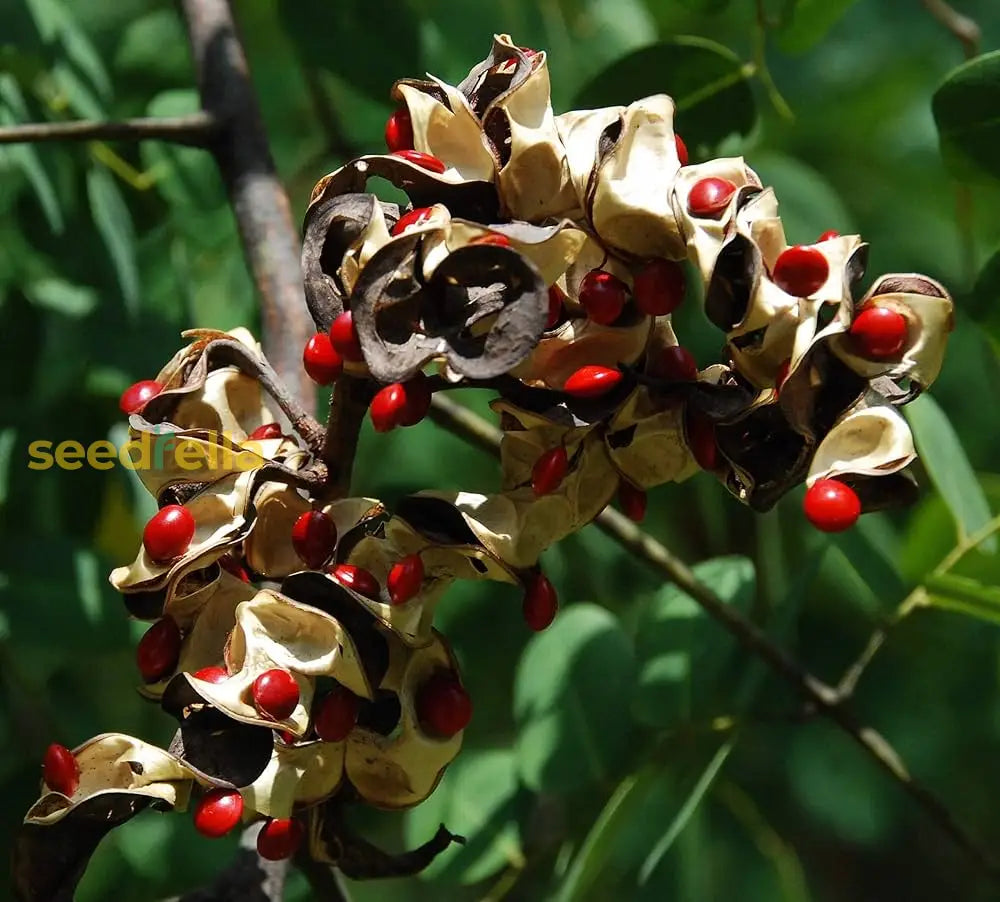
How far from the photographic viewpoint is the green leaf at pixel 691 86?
1004 millimetres

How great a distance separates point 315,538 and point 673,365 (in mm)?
190

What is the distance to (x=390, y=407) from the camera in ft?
1.99

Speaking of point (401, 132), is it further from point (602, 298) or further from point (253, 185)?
point (253, 185)

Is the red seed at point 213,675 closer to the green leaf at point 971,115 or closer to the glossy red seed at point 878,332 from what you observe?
the glossy red seed at point 878,332

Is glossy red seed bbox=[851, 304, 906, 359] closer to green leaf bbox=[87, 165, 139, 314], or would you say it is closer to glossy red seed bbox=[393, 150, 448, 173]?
glossy red seed bbox=[393, 150, 448, 173]

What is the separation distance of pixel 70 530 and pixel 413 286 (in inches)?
29.9

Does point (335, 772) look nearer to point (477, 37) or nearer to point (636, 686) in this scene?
point (636, 686)

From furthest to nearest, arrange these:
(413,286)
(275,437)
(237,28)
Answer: (237,28) < (275,437) < (413,286)

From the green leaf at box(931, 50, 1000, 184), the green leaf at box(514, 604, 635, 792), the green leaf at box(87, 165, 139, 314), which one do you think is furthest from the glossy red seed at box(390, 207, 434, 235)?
the green leaf at box(87, 165, 139, 314)

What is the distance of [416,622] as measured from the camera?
64 centimetres

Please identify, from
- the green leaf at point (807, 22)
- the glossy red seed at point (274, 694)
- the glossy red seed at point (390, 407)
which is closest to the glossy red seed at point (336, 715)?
the glossy red seed at point (274, 694)

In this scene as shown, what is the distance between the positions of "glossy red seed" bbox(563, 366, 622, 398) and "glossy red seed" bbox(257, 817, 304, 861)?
253mm

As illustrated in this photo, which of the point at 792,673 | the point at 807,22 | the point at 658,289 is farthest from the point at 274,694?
the point at 807,22

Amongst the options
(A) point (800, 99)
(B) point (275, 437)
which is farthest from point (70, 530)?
(A) point (800, 99)
